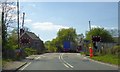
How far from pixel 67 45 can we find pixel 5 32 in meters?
65.0

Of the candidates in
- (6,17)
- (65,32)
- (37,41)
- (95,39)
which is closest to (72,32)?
(65,32)

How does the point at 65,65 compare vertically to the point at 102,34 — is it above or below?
below

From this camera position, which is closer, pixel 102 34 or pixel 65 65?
pixel 65 65

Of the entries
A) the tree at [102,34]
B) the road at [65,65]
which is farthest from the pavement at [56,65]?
the tree at [102,34]

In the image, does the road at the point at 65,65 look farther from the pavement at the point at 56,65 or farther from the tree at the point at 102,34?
the tree at the point at 102,34

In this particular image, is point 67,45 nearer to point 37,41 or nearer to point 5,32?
point 37,41

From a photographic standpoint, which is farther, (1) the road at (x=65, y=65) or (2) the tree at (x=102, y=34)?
(2) the tree at (x=102, y=34)

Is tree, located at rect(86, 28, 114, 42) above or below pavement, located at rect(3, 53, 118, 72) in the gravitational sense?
above

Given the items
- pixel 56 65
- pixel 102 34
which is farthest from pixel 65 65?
pixel 102 34

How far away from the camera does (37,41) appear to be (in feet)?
424

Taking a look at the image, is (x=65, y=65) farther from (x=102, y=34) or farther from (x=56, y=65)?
(x=102, y=34)

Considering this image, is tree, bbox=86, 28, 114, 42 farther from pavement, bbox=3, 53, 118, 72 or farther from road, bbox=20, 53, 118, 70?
pavement, bbox=3, 53, 118, 72

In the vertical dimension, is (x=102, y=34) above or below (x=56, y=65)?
above

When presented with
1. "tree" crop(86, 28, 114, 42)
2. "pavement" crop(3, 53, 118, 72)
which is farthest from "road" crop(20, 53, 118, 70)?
"tree" crop(86, 28, 114, 42)
